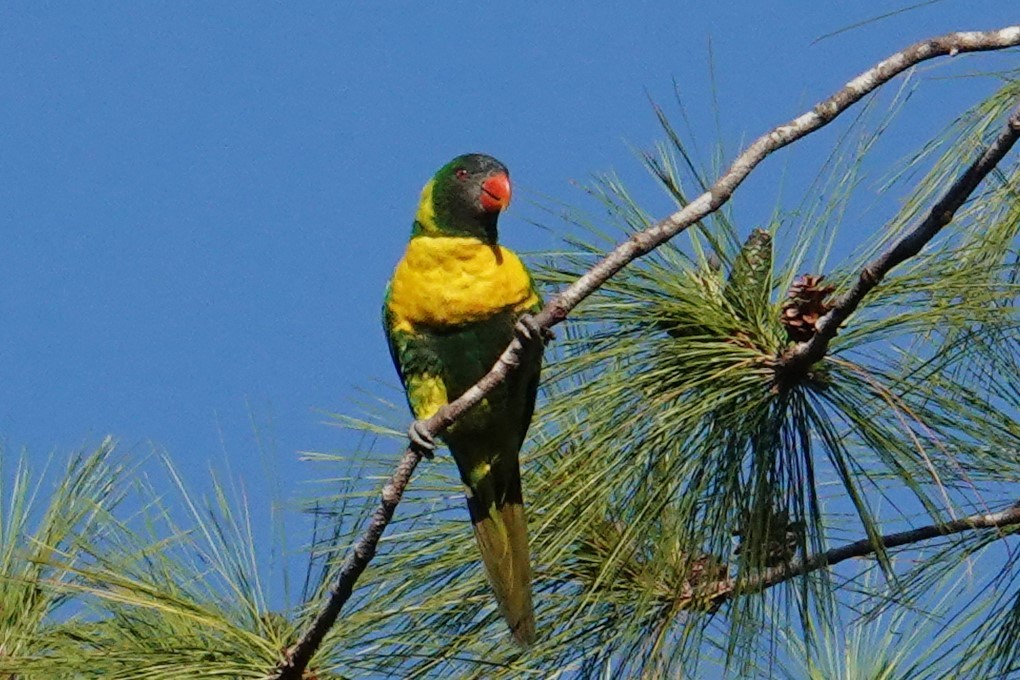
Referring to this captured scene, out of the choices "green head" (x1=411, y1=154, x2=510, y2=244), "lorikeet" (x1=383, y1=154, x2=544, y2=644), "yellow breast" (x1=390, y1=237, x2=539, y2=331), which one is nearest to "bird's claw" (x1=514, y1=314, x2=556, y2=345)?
"lorikeet" (x1=383, y1=154, x2=544, y2=644)

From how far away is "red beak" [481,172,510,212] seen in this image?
7.73 feet

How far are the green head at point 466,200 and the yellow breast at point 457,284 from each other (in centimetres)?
4

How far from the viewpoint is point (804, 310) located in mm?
1659

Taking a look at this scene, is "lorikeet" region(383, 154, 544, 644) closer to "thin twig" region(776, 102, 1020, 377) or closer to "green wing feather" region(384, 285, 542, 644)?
"green wing feather" region(384, 285, 542, 644)

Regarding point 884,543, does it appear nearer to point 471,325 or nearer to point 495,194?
point 471,325

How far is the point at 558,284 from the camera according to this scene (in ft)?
6.76

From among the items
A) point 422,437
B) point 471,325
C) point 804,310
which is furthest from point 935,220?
point 471,325

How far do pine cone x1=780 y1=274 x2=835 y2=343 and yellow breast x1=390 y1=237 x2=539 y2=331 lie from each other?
0.63 meters

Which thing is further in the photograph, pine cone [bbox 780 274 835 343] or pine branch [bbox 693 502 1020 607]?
pine branch [bbox 693 502 1020 607]

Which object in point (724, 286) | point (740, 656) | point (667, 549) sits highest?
point (724, 286)

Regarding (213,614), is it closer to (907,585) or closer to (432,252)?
(432,252)

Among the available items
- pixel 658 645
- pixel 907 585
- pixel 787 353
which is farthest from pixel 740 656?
pixel 787 353

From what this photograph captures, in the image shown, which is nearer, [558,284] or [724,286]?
[724,286]

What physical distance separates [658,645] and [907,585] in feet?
1.20
